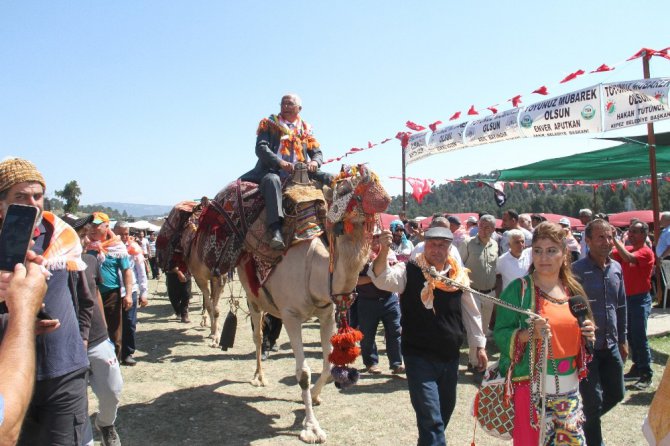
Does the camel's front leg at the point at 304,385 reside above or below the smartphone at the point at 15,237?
below

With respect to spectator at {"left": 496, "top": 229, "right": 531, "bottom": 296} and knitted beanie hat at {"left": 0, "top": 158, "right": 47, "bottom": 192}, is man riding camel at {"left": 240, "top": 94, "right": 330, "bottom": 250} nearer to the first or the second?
spectator at {"left": 496, "top": 229, "right": 531, "bottom": 296}

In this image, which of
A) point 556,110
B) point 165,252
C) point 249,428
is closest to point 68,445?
point 249,428

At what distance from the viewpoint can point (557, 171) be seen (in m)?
13.3

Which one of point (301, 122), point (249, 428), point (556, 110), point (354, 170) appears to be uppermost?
point (556, 110)

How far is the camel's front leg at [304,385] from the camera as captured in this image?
4.78 m

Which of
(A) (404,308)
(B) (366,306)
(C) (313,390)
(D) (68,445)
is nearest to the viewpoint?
(D) (68,445)

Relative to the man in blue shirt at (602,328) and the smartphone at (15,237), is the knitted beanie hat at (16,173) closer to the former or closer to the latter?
the smartphone at (15,237)

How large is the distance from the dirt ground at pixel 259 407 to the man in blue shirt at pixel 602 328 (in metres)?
1.01

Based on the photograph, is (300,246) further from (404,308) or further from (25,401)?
(25,401)

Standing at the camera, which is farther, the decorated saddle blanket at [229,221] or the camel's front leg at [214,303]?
the camel's front leg at [214,303]

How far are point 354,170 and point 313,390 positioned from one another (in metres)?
2.51

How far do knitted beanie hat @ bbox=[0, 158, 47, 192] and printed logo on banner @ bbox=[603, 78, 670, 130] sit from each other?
8.06 meters

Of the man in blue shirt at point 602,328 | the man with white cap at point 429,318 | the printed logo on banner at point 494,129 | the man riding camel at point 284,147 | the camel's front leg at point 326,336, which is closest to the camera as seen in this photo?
the man with white cap at point 429,318

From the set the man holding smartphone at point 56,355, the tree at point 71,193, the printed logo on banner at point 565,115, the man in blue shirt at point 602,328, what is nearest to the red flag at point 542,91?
the printed logo on banner at point 565,115
